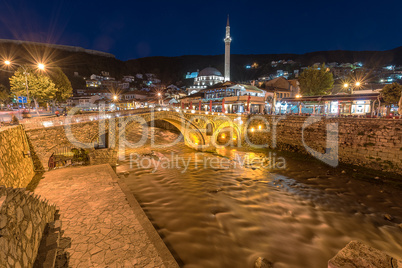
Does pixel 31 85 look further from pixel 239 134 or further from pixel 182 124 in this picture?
pixel 239 134

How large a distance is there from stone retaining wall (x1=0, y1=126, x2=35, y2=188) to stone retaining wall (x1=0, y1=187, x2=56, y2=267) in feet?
18.1

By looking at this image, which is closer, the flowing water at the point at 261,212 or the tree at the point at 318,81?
the flowing water at the point at 261,212

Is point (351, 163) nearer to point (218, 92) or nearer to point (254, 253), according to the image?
point (254, 253)

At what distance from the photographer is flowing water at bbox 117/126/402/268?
729cm

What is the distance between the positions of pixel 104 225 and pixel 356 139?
21.3 m

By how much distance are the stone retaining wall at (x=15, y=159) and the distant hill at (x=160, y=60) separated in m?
82.3

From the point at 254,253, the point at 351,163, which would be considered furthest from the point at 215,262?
the point at 351,163

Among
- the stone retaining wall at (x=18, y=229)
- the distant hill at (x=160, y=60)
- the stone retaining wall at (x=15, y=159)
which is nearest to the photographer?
the stone retaining wall at (x=18, y=229)

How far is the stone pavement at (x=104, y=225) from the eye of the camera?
541 centimetres

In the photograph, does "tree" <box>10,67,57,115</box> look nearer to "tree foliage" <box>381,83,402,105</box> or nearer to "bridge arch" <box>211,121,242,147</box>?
"bridge arch" <box>211,121,242,147</box>

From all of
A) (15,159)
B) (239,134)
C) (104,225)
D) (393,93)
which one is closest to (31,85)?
(15,159)

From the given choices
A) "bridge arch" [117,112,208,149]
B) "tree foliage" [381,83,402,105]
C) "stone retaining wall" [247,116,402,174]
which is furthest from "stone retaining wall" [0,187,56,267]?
"tree foliage" [381,83,402,105]

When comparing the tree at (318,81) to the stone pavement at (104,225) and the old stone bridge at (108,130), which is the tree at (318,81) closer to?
the old stone bridge at (108,130)

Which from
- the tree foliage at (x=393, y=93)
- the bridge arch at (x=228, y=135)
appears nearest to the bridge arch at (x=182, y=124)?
the bridge arch at (x=228, y=135)
